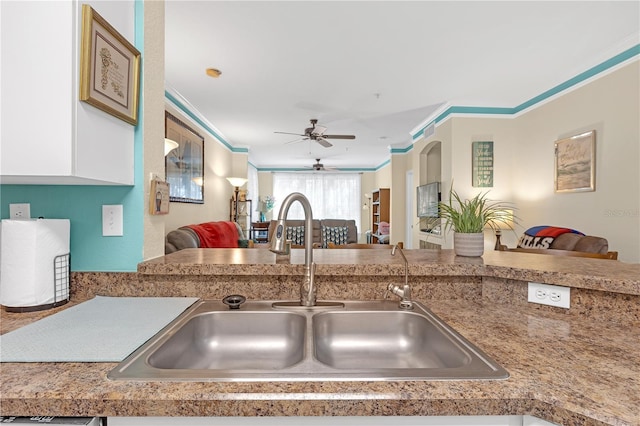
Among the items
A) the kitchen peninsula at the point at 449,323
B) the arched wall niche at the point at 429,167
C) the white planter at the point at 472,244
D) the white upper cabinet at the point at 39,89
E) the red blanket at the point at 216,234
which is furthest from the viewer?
the arched wall niche at the point at 429,167

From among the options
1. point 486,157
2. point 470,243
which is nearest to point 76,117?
point 470,243

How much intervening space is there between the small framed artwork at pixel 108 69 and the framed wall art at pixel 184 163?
8.68ft

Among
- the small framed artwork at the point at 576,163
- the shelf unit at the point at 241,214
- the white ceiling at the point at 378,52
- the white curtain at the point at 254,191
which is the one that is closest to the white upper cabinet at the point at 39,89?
the white ceiling at the point at 378,52

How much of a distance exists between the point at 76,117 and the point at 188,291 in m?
0.64

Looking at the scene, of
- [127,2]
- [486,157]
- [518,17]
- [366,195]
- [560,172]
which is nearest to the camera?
[127,2]

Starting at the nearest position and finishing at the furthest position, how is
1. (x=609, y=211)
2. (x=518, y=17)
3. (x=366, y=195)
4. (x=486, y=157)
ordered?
(x=518, y=17), (x=609, y=211), (x=486, y=157), (x=366, y=195)

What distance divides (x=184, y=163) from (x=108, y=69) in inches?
133

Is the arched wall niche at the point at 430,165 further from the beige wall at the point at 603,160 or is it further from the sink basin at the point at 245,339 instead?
the sink basin at the point at 245,339

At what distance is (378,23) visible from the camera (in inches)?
99.8

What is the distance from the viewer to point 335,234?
685 centimetres

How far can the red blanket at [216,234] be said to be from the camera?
391cm

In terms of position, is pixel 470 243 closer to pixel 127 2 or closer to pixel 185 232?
pixel 127 2

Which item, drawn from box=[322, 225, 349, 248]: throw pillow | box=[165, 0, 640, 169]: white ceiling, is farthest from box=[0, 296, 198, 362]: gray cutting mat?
box=[322, 225, 349, 248]: throw pillow

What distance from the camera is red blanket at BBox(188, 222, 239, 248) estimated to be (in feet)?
12.8
